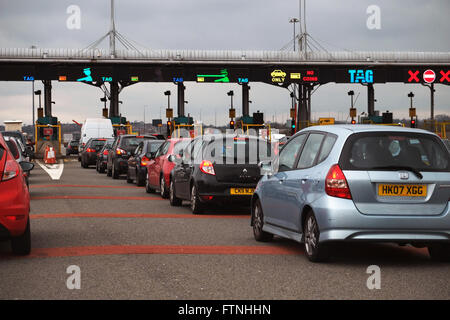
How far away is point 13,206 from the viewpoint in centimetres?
979

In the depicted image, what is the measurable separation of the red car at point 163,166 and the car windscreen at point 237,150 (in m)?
3.69

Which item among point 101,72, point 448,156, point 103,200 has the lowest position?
point 103,200

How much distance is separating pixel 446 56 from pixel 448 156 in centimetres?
6336

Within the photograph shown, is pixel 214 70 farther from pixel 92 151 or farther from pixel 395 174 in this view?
pixel 395 174

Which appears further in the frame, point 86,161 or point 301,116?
point 301,116

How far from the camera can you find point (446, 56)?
70.4 meters

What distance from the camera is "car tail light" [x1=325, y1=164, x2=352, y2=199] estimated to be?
9.23 m

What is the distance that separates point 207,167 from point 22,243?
6211 millimetres

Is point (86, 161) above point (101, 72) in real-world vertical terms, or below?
below

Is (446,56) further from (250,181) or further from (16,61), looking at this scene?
(250,181)

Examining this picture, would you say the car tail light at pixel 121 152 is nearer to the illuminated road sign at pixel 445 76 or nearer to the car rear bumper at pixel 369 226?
the car rear bumper at pixel 369 226

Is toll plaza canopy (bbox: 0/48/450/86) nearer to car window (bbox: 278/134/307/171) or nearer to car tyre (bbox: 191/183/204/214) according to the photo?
car tyre (bbox: 191/183/204/214)

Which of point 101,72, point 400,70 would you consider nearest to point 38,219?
point 101,72
